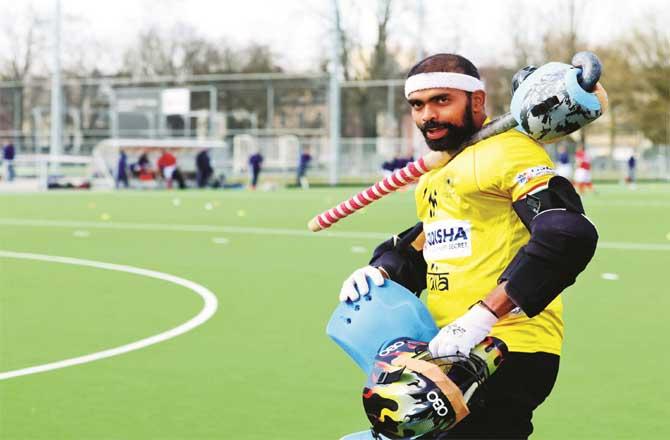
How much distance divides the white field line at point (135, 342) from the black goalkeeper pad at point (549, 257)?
Answer: 489 cm

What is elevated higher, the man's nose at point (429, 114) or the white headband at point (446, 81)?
the white headband at point (446, 81)

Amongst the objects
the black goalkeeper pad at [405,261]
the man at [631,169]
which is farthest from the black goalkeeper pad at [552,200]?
the man at [631,169]

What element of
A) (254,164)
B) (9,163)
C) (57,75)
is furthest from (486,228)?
(57,75)

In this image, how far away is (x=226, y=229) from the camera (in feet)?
64.1

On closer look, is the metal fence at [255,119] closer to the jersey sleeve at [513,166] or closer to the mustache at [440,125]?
the mustache at [440,125]

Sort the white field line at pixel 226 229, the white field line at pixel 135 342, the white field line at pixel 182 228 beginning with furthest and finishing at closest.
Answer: the white field line at pixel 182 228 < the white field line at pixel 226 229 < the white field line at pixel 135 342

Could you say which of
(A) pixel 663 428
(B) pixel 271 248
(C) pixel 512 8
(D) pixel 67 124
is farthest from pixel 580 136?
(A) pixel 663 428

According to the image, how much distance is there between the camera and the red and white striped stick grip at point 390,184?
357 centimetres

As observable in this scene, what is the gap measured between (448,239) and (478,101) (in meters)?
0.45

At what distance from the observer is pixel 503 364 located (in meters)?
3.40

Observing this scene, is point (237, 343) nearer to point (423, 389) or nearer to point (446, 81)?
point (446, 81)

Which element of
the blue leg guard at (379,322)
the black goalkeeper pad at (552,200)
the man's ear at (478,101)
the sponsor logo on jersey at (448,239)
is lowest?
the blue leg guard at (379,322)

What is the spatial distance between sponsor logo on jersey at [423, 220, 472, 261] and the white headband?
1.40 ft

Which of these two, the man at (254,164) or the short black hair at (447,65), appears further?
the man at (254,164)
